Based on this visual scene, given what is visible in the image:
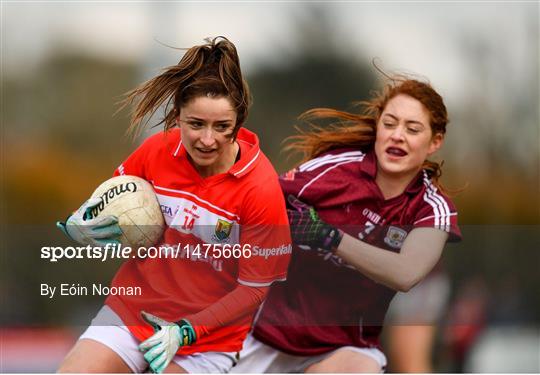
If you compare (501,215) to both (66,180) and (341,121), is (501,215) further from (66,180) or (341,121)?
(66,180)

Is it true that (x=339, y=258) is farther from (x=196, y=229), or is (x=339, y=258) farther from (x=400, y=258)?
(x=196, y=229)

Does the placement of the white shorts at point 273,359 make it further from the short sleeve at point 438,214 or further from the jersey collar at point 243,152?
the jersey collar at point 243,152

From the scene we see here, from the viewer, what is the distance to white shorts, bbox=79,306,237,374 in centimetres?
335

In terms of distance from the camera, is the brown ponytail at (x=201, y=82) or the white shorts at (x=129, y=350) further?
the white shorts at (x=129, y=350)

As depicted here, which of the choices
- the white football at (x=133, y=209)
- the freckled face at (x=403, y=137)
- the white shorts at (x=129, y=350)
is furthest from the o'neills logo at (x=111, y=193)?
the freckled face at (x=403, y=137)

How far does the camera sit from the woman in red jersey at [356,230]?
346 centimetres

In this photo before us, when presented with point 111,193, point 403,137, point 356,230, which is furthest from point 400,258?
point 111,193

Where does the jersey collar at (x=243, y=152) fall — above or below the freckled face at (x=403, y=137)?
below

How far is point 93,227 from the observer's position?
11.1 ft

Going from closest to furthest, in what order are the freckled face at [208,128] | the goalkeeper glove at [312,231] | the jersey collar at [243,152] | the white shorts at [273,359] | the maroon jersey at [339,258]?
the freckled face at [208,128], the jersey collar at [243,152], the goalkeeper glove at [312,231], the maroon jersey at [339,258], the white shorts at [273,359]

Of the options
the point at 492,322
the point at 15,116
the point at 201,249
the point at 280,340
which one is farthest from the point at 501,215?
the point at 15,116

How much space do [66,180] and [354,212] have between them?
1668 millimetres

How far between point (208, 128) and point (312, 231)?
0.62 m

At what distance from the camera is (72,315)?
3764 mm
